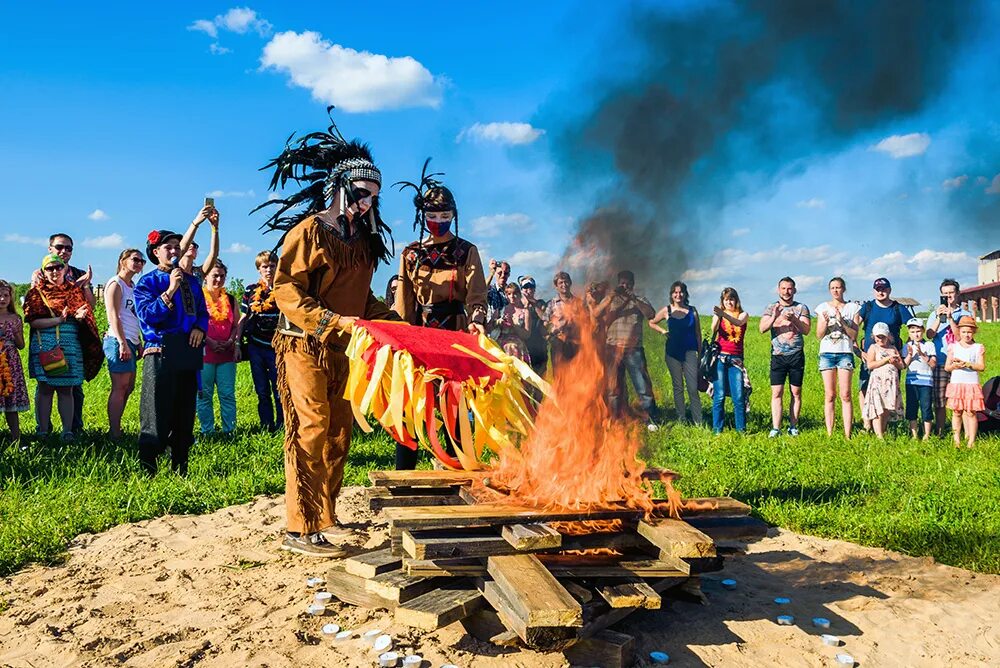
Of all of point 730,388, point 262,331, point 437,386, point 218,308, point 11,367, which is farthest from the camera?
point 730,388

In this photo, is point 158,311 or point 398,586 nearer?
point 398,586

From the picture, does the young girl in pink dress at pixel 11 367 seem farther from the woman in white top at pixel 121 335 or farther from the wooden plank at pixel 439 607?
the wooden plank at pixel 439 607

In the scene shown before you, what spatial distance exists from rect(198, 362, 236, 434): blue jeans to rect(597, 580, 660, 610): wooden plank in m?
6.37

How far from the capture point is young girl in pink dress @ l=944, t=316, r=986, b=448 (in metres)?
8.38

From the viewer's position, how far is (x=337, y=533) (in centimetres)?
521

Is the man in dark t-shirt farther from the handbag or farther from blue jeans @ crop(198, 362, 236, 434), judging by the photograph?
the handbag

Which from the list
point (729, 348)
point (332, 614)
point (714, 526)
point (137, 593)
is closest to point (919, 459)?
point (729, 348)

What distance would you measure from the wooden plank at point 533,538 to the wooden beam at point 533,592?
2.7 inches

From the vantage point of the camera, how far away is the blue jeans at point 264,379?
8680 mm

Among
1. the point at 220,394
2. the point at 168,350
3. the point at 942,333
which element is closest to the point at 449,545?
the point at 168,350

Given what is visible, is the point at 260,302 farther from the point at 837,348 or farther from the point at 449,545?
the point at 837,348

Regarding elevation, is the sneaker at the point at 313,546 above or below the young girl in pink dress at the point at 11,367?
below

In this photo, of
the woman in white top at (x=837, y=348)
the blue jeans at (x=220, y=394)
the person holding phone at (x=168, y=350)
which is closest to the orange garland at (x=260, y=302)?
the blue jeans at (x=220, y=394)

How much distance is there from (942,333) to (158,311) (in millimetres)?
8492
